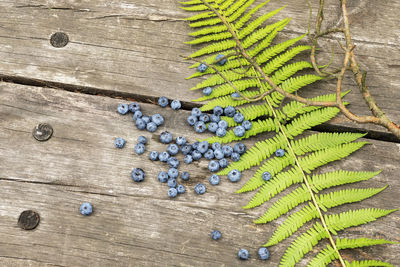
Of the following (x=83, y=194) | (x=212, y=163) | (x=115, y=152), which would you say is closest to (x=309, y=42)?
(x=212, y=163)

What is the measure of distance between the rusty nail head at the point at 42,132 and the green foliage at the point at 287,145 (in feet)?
3.60

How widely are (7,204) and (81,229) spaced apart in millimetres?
533

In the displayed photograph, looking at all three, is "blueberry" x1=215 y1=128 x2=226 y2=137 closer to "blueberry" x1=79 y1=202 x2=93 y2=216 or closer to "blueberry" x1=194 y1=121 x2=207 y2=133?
"blueberry" x1=194 y1=121 x2=207 y2=133

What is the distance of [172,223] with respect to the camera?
8.06 feet

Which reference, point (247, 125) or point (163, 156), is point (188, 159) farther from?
point (247, 125)

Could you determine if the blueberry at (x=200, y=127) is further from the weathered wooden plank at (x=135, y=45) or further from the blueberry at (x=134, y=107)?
the blueberry at (x=134, y=107)

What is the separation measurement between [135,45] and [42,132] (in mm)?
974

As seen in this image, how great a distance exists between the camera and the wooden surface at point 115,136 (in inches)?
94.6

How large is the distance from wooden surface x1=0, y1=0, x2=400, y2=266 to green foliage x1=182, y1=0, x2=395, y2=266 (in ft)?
0.44

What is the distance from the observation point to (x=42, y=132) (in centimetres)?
266

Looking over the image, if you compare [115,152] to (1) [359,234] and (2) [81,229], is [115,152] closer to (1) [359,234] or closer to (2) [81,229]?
(2) [81,229]

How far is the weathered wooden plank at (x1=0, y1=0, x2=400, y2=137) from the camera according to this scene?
9.34 ft

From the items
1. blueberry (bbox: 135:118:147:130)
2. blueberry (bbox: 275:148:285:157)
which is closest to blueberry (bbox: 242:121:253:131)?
blueberry (bbox: 275:148:285:157)

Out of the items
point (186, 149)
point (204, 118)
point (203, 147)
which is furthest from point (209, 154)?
point (204, 118)
